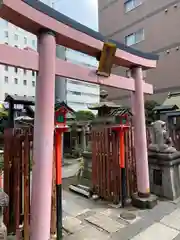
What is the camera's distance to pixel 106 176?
5.96m

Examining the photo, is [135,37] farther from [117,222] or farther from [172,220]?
[117,222]

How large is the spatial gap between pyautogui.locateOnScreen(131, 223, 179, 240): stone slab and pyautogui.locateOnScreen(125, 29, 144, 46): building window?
57.8ft

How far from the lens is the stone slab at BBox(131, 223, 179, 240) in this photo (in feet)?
12.9

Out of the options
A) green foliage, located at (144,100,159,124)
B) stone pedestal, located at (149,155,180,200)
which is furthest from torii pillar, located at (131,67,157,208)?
green foliage, located at (144,100,159,124)

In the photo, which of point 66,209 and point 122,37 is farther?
point 122,37

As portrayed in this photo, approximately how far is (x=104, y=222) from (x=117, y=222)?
0.29 metres

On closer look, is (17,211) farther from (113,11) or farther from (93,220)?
(113,11)

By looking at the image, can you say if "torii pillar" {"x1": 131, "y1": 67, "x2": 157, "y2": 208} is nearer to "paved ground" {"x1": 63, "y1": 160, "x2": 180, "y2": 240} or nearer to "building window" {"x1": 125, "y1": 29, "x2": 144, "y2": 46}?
"paved ground" {"x1": 63, "y1": 160, "x2": 180, "y2": 240}

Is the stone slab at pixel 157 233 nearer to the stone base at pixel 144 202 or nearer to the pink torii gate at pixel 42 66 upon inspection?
the stone base at pixel 144 202

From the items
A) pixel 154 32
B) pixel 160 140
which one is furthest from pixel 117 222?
pixel 154 32

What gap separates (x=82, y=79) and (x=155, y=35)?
15991 millimetres

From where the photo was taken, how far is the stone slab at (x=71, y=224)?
4.25m

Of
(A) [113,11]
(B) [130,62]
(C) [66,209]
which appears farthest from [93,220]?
(A) [113,11]

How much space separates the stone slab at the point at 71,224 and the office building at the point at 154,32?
46.8 ft
